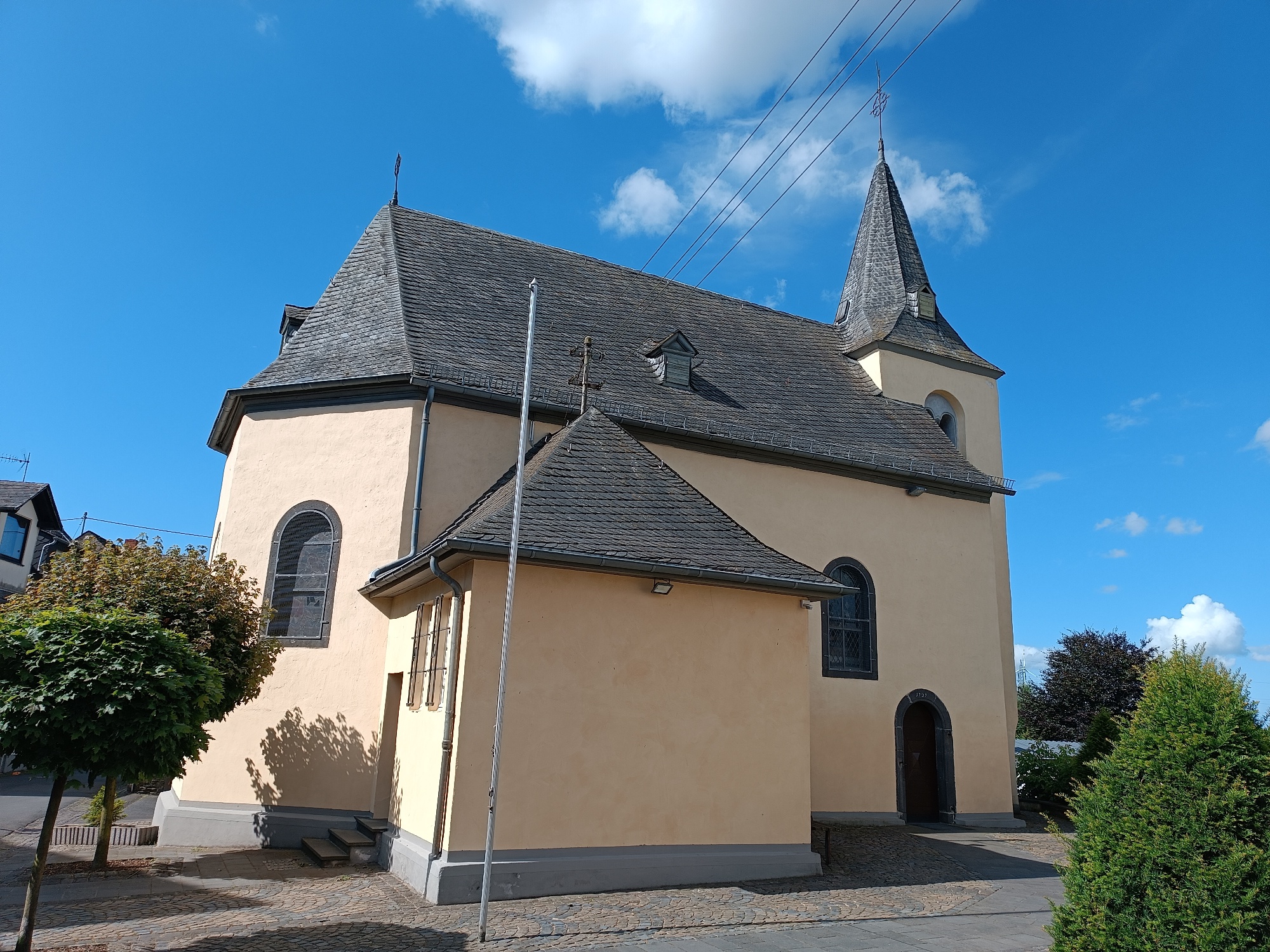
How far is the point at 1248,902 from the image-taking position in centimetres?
500

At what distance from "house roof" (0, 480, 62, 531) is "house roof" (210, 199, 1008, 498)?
→ 18939 millimetres

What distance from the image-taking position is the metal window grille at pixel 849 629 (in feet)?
52.6

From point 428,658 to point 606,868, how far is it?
10.3 ft

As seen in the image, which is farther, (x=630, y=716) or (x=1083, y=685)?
(x=1083, y=685)

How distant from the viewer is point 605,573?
969 cm

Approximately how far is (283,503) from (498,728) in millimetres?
7168

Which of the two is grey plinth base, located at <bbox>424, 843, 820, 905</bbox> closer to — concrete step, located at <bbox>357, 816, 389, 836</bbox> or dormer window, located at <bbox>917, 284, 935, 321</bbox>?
concrete step, located at <bbox>357, 816, 389, 836</bbox>

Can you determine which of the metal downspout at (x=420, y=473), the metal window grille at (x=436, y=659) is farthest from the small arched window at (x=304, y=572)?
the metal window grille at (x=436, y=659)

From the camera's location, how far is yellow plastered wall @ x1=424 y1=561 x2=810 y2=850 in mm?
8984

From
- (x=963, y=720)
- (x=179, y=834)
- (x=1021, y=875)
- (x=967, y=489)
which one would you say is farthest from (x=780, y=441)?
(x=179, y=834)

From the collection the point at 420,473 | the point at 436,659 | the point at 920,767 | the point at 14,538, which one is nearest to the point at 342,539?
the point at 420,473

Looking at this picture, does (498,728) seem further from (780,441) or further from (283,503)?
(780,441)

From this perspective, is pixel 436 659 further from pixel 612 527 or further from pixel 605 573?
pixel 612 527

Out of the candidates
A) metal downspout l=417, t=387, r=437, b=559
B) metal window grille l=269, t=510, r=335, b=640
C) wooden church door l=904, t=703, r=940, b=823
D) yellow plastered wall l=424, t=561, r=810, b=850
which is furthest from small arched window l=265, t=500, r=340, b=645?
wooden church door l=904, t=703, r=940, b=823
